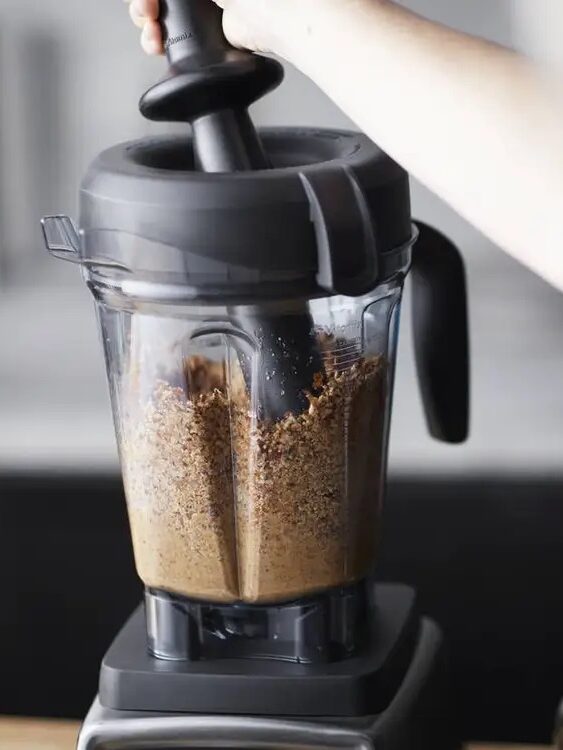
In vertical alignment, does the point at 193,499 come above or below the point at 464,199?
below

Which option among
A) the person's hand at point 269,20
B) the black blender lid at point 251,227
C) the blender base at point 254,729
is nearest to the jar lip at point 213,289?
the black blender lid at point 251,227

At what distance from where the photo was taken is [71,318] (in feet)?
3.29

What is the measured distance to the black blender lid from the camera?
0.62m

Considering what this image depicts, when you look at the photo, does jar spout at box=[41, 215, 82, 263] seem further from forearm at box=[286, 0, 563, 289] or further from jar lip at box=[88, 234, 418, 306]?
forearm at box=[286, 0, 563, 289]

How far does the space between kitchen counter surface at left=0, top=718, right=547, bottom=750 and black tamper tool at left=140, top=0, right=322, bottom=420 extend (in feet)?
1.36

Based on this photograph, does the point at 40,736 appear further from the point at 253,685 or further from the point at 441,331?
the point at 441,331

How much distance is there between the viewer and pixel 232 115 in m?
0.68

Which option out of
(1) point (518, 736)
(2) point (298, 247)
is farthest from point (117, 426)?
(1) point (518, 736)

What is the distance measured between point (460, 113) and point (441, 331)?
225mm

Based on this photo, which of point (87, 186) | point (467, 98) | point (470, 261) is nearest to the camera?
point (467, 98)

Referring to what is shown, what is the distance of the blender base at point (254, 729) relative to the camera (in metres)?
0.69

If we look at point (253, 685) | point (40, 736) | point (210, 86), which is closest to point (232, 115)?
point (210, 86)

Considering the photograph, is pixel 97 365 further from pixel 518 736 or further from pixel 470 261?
pixel 518 736

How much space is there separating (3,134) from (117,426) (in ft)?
1.15
